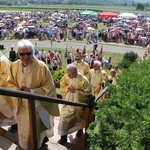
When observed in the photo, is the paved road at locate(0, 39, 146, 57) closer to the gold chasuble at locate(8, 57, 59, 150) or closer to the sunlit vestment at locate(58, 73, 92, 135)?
the sunlit vestment at locate(58, 73, 92, 135)

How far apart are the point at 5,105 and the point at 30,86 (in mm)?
777

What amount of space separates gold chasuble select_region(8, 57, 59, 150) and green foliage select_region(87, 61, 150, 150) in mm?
1213

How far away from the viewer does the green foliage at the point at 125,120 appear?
269 centimetres

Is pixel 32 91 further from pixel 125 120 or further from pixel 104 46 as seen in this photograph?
pixel 104 46

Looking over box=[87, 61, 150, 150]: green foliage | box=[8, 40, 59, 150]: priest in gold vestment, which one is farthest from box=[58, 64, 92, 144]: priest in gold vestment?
box=[87, 61, 150, 150]: green foliage

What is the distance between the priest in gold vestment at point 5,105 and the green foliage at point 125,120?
2.06 metres

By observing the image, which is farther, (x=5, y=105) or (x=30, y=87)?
(x=5, y=105)

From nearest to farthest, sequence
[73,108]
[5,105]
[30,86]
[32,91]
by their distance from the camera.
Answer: [32,91]
[30,86]
[5,105]
[73,108]

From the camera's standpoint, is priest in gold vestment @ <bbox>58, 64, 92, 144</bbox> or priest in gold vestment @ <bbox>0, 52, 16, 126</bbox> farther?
priest in gold vestment @ <bbox>58, 64, 92, 144</bbox>

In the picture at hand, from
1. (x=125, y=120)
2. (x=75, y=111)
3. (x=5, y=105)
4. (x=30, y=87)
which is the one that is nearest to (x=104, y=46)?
(x=75, y=111)

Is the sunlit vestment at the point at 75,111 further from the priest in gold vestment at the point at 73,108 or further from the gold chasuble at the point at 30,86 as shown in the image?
the gold chasuble at the point at 30,86

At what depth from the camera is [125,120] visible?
3.07 m

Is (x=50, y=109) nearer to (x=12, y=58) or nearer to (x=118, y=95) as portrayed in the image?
(x=118, y=95)

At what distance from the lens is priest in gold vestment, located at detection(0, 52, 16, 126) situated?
17.4 feet
